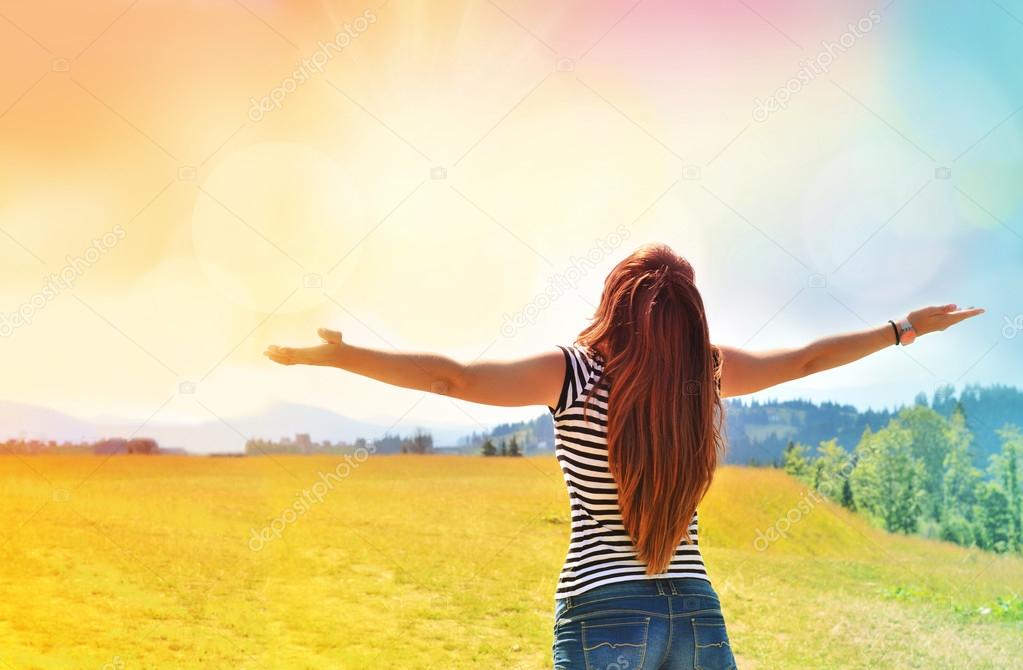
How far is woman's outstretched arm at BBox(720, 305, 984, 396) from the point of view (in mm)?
1554

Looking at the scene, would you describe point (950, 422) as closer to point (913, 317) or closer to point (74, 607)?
point (913, 317)

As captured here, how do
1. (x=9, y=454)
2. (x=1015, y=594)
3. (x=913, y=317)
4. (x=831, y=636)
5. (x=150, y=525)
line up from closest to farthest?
(x=913, y=317) → (x=9, y=454) → (x=150, y=525) → (x=831, y=636) → (x=1015, y=594)

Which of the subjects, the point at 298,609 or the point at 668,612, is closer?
the point at 668,612

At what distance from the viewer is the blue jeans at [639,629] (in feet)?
3.87

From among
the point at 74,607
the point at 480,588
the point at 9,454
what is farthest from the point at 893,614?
the point at 9,454

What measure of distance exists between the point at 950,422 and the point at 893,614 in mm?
1495

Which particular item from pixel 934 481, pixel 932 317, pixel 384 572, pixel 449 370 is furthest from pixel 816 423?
pixel 449 370

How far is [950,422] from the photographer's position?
5992 millimetres

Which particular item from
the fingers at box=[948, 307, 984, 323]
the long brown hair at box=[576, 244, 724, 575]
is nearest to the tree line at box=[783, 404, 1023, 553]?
the fingers at box=[948, 307, 984, 323]

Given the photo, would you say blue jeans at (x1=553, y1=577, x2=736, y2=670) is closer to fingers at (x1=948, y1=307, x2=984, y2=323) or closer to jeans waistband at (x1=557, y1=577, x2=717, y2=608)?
jeans waistband at (x1=557, y1=577, x2=717, y2=608)

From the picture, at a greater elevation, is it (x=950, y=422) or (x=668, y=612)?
(x=950, y=422)

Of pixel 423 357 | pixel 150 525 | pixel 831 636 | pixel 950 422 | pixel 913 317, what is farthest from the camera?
pixel 950 422

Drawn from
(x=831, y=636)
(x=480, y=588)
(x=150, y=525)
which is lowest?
(x=831, y=636)

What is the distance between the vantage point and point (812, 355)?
5.68 ft
